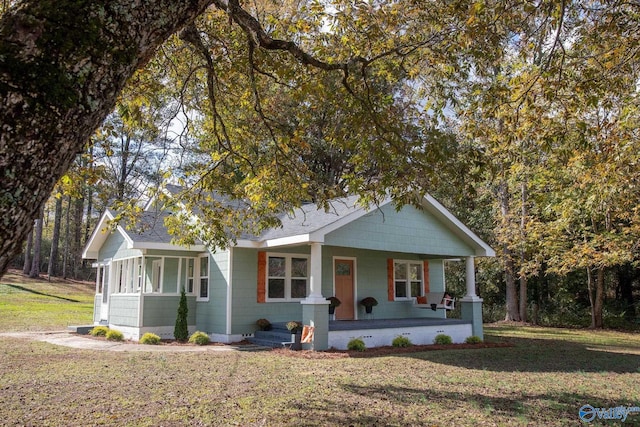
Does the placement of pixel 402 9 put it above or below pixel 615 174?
above

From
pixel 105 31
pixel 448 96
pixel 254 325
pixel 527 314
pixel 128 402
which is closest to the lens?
pixel 105 31

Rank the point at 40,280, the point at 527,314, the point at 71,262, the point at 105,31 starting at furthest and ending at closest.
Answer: the point at 71,262
the point at 40,280
the point at 527,314
the point at 105,31

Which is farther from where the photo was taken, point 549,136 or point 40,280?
point 40,280

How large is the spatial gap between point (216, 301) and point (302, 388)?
733cm

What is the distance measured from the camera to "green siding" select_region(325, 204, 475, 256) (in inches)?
523

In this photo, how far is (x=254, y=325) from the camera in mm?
13695

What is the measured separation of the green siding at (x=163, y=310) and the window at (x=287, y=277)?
2.56 m

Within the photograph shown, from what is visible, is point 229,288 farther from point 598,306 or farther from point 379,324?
point 598,306

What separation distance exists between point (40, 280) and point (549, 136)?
34.9 meters

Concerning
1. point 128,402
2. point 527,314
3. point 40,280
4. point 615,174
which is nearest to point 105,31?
point 128,402

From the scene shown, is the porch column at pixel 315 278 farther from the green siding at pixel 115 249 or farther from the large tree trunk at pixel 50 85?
the large tree trunk at pixel 50 85

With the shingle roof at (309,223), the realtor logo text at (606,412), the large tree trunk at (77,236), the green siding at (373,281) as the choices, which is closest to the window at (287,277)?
the green siding at (373,281)

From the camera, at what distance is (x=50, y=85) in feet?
6.30

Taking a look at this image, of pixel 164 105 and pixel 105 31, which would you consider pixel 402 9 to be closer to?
pixel 164 105
